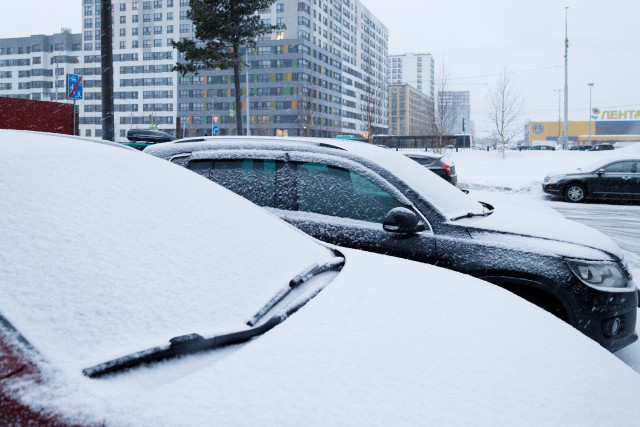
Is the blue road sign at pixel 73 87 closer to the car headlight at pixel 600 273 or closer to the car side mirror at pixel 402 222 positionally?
the car side mirror at pixel 402 222

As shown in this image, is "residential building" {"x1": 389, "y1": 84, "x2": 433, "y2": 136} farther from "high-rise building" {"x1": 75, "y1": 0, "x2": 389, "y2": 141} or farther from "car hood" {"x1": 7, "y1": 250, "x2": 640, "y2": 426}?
"car hood" {"x1": 7, "y1": 250, "x2": 640, "y2": 426}

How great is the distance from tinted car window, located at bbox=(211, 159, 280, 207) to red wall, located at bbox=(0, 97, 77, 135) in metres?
10.2

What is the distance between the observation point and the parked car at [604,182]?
14.8 m

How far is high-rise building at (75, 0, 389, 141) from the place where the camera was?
94938 millimetres

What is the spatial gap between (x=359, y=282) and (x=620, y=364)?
1038 millimetres

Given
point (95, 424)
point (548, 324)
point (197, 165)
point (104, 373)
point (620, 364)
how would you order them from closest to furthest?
point (95, 424) → point (104, 373) → point (620, 364) → point (548, 324) → point (197, 165)

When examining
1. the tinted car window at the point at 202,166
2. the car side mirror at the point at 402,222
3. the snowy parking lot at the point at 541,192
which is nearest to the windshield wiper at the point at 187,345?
the car side mirror at the point at 402,222

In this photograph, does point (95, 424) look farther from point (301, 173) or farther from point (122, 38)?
point (122, 38)

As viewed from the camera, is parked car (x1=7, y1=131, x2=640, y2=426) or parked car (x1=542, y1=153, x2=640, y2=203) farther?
parked car (x1=542, y1=153, x2=640, y2=203)

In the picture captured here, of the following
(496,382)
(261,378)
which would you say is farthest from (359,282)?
(261,378)

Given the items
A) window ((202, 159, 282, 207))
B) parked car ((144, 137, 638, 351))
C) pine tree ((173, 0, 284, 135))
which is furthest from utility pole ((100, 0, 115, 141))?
pine tree ((173, 0, 284, 135))

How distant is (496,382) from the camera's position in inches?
57.8

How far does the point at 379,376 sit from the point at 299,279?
699mm

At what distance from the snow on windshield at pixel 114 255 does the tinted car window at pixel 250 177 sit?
1754 millimetres
